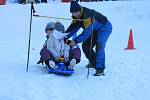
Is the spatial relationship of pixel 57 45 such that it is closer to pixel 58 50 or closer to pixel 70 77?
pixel 58 50

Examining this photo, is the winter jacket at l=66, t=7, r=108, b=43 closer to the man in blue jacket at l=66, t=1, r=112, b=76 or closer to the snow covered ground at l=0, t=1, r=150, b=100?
the man in blue jacket at l=66, t=1, r=112, b=76

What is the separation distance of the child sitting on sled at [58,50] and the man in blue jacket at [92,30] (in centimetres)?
21

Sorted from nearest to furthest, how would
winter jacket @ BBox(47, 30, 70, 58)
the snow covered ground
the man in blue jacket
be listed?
1. the snow covered ground
2. the man in blue jacket
3. winter jacket @ BBox(47, 30, 70, 58)

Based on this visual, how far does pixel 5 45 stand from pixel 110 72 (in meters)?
5.92

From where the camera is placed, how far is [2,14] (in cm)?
2173

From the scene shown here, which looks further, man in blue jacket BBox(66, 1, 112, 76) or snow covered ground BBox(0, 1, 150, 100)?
man in blue jacket BBox(66, 1, 112, 76)


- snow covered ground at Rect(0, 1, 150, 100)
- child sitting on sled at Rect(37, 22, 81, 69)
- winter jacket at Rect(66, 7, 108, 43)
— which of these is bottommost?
snow covered ground at Rect(0, 1, 150, 100)

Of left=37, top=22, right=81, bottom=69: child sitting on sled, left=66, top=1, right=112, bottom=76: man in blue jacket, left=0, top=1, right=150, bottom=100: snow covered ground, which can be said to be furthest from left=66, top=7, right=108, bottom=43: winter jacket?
left=0, top=1, right=150, bottom=100: snow covered ground

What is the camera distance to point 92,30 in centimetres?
975

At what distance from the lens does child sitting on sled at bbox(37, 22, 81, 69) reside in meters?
9.80

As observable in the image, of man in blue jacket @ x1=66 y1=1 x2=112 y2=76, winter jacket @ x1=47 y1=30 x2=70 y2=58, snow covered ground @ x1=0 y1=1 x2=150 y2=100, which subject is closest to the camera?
snow covered ground @ x1=0 y1=1 x2=150 y2=100

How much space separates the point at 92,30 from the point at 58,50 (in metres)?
0.84

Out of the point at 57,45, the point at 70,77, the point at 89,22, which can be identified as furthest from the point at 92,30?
the point at 70,77

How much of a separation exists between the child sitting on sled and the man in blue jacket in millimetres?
207
